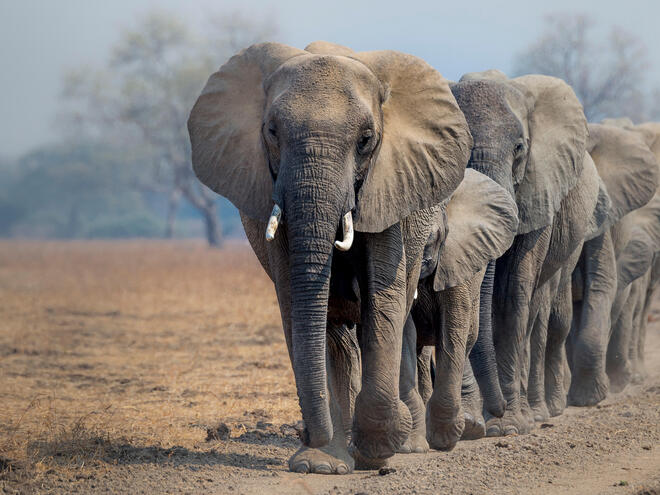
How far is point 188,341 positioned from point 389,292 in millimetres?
6908

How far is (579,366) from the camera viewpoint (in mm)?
8367

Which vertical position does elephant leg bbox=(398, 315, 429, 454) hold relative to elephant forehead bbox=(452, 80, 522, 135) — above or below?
below

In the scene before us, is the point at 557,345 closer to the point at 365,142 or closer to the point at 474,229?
the point at 474,229

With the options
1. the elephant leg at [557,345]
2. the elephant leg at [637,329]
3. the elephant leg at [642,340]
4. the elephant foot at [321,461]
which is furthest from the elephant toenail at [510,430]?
the elephant leg at [642,340]

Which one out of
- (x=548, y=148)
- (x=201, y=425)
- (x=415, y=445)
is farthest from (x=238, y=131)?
(x=548, y=148)

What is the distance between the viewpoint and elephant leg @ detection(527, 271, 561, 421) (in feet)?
25.2

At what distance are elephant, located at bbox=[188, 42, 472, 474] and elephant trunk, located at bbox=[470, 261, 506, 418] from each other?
1594mm

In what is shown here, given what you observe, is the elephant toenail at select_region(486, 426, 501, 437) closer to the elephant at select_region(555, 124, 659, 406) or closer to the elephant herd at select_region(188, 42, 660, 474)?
the elephant herd at select_region(188, 42, 660, 474)

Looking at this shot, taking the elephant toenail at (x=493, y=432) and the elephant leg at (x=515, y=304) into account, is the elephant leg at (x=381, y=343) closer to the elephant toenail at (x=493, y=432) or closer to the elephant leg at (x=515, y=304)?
the elephant toenail at (x=493, y=432)

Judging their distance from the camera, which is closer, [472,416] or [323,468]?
[323,468]

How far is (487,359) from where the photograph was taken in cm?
657

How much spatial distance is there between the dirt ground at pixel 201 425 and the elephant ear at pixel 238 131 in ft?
4.16

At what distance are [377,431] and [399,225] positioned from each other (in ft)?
3.00

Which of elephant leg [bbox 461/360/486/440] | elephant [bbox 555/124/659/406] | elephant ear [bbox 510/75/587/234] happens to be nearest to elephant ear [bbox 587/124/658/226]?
elephant [bbox 555/124/659/406]
